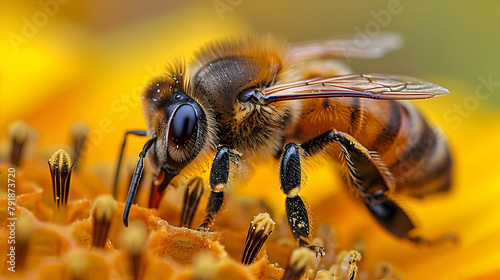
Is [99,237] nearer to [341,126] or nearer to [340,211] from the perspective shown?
[341,126]

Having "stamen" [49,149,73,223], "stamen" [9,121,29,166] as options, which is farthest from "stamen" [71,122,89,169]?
"stamen" [49,149,73,223]

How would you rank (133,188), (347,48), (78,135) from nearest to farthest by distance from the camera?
(133,188), (78,135), (347,48)

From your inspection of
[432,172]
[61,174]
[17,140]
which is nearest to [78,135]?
[17,140]

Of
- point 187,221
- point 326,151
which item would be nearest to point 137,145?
point 187,221

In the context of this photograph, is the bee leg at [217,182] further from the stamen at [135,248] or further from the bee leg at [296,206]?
the stamen at [135,248]

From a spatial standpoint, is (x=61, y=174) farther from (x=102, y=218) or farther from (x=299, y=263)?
(x=299, y=263)

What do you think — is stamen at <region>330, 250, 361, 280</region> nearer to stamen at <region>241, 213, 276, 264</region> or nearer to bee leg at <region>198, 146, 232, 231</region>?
stamen at <region>241, 213, 276, 264</region>
